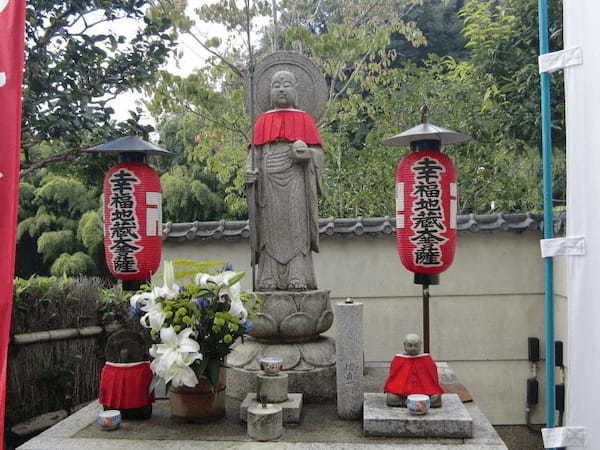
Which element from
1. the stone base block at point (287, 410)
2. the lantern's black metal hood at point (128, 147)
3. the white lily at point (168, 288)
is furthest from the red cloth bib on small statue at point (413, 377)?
the lantern's black metal hood at point (128, 147)

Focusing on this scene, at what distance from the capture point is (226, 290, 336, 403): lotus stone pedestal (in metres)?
4.62

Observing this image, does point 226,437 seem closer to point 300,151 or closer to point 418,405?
point 418,405

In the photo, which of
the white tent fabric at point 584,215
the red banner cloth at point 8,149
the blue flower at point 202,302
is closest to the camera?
the white tent fabric at point 584,215

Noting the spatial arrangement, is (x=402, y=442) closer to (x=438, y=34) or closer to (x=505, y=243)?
(x=505, y=243)

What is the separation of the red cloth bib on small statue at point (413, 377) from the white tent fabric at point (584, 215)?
105 centimetres

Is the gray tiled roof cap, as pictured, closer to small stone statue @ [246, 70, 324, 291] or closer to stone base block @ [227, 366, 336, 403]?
small stone statue @ [246, 70, 324, 291]

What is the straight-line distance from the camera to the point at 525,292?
7.14m

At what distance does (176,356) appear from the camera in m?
3.72

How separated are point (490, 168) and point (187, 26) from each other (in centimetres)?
596

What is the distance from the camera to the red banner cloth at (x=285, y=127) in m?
5.14

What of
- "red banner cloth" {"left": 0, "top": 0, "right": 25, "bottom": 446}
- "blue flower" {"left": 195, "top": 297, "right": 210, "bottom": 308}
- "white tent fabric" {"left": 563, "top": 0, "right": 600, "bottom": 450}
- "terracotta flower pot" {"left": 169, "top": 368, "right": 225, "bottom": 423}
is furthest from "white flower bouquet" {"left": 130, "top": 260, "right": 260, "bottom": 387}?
"white tent fabric" {"left": 563, "top": 0, "right": 600, "bottom": 450}

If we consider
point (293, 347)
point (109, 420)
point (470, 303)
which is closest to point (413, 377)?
point (293, 347)

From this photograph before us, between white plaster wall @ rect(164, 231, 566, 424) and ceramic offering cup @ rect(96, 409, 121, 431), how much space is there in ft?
11.7

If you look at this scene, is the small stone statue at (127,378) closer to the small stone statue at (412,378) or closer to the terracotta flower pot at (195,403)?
the terracotta flower pot at (195,403)
